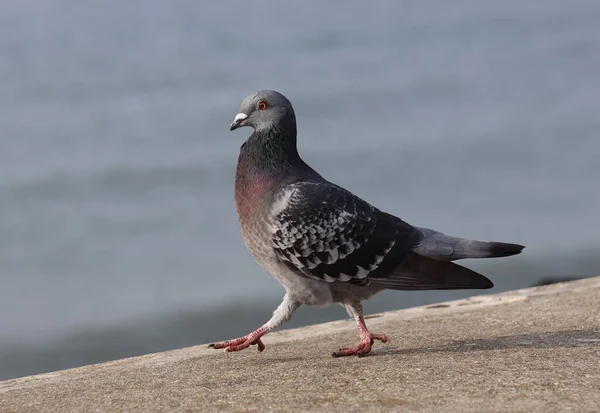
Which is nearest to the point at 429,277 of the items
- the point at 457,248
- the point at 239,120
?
the point at 457,248

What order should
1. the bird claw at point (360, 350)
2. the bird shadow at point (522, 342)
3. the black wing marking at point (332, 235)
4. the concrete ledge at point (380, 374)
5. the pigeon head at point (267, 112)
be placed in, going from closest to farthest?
1. the concrete ledge at point (380, 374)
2. the bird shadow at point (522, 342)
3. the bird claw at point (360, 350)
4. the black wing marking at point (332, 235)
5. the pigeon head at point (267, 112)

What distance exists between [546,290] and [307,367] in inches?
156

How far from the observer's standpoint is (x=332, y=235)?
6871 mm

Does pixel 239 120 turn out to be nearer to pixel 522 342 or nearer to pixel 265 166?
pixel 265 166

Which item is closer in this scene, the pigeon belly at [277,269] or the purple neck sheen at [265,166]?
the pigeon belly at [277,269]

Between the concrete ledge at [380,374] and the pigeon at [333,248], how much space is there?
413 millimetres

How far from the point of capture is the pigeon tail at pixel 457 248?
22.3 ft

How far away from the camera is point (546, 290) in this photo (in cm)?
917

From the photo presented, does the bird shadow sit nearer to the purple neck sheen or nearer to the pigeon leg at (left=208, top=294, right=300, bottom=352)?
the pigeon leg at (left=208, top=294, right=300, bottom=352)

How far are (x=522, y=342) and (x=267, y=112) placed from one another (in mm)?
2628

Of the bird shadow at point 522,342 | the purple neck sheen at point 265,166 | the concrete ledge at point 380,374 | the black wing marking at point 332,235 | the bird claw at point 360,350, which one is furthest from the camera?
the purple neck sheen at point 265,166

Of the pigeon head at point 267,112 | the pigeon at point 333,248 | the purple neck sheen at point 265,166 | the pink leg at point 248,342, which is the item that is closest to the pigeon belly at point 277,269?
the pigeon at point 333,248

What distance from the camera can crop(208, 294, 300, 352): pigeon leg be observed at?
6801mm

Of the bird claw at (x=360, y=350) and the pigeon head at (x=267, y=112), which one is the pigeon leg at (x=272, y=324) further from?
the pigeon head at (x=267, y=112)
